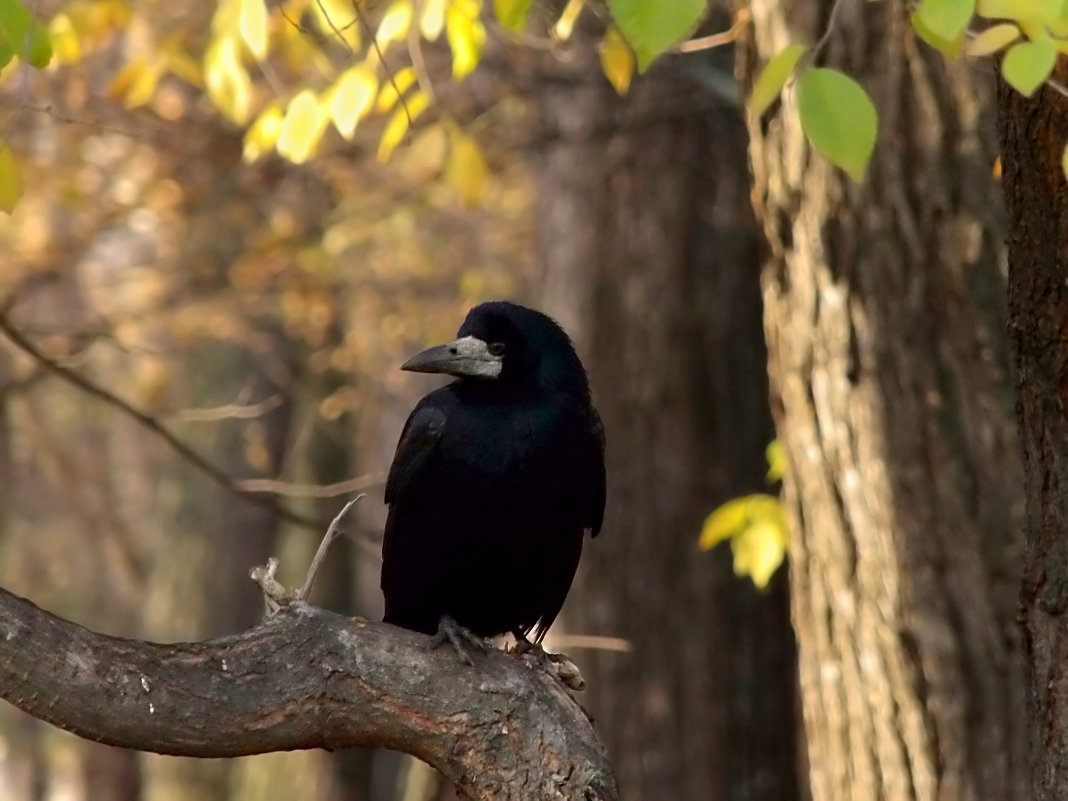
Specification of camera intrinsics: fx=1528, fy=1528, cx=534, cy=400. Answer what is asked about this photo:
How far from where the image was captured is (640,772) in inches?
260

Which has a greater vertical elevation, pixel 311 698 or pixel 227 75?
pixel 227 75

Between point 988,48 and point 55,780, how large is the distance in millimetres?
21288

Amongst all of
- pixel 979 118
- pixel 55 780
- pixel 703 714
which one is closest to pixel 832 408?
pixel 979 118

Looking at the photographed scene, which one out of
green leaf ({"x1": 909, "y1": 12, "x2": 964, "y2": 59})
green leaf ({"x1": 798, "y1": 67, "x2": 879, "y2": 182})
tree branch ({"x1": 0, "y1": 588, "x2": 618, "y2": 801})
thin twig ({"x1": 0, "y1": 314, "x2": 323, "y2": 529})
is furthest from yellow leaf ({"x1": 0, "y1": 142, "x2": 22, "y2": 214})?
green leaf ({"x1": 909, "y1": 12, "x2": 964, "y2": 59})

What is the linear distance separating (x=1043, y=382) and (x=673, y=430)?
3.81 metres

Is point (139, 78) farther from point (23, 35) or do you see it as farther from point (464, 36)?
point (23, 35)

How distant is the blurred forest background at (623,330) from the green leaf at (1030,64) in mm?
1764

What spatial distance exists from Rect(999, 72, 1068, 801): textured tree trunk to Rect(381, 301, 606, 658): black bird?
1.35 meters

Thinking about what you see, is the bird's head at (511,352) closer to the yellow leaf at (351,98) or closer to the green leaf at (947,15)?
the yellow leaf at (351,98)

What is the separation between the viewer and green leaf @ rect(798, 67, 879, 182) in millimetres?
2652

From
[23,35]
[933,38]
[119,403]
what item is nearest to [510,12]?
[933,38]

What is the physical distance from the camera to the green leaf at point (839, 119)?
8.70ft

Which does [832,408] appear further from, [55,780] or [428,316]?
[55,780]

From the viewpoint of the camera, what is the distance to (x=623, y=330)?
693cm
